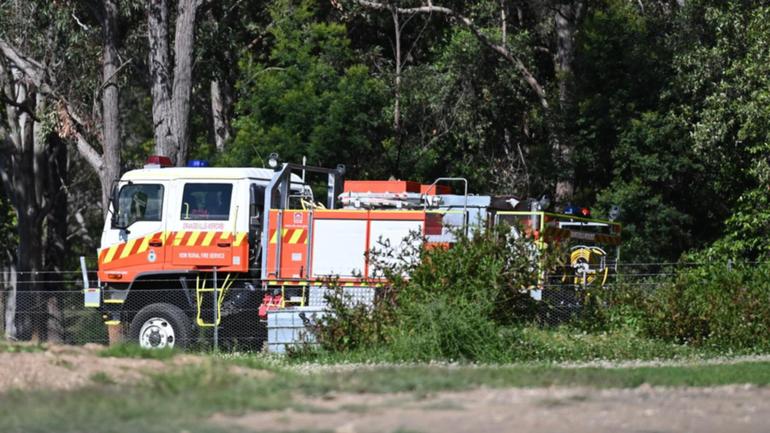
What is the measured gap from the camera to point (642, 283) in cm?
2058

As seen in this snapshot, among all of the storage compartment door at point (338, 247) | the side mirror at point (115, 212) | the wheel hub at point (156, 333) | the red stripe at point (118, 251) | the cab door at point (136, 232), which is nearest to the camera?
the storage compartment door at point (338, 247)

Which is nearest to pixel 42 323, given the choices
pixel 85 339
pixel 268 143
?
pixel 85 339

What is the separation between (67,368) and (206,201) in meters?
8.31

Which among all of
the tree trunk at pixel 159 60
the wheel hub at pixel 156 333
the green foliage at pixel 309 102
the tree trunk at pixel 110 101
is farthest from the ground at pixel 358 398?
the green foliage at pixel 309 102

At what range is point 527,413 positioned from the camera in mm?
10953

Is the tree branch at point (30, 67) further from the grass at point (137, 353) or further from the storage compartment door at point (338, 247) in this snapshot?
the grass at point (137, 353)

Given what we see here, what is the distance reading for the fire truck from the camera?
20.9 m

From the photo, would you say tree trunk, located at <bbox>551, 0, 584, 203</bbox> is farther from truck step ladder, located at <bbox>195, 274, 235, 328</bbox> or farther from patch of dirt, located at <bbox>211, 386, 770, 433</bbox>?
patch of dirt, located at <bbox>211, 386, 770, 433</bbox>

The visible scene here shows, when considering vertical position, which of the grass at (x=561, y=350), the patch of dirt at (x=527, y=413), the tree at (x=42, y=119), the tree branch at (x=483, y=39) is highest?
the tree branch at (x=483, y=39)

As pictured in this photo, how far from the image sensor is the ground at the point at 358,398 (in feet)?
34.4

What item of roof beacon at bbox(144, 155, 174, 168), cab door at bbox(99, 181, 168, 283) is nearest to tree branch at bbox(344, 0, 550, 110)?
roof beacon at bbox(144, 155, 174, 168)

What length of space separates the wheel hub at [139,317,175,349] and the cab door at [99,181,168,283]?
36.9 inches

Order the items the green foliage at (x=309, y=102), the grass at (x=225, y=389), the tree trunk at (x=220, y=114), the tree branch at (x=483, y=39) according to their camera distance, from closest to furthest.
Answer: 1. the grass at (x=225, y=389)
2. the green foliage at (x=309, y=102)
3. the tree branch at (x=483, y=39)
4. the tree trunk at (x=220, y=114)

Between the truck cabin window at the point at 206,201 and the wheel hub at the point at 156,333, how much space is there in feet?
5.93
